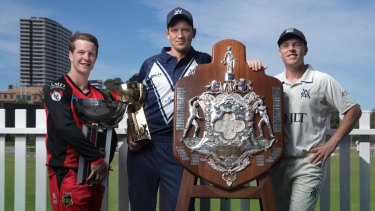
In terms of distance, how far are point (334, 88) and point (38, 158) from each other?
3.12 metres

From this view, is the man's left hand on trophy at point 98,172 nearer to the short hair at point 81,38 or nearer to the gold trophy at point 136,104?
the gold trophy at point 136,104

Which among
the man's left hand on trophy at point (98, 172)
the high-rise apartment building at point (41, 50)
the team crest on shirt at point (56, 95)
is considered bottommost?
the man's left hand on trophy at point (98, 172)

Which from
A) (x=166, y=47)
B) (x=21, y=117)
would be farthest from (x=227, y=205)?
(x=21, y=117)

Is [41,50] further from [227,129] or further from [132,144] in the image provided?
[227,129]

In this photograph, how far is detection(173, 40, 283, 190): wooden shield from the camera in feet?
8.91

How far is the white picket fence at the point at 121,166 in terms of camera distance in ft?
12.9

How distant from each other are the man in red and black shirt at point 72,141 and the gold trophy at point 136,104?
213 mm

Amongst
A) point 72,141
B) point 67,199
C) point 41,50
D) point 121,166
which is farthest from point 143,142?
point 41,50

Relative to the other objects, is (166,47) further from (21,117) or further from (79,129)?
→ (21,117)

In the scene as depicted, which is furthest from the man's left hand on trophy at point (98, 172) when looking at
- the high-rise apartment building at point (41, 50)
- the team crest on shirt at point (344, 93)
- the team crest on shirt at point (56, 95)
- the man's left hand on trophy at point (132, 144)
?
the high-rise apartment building at point (41, 50)

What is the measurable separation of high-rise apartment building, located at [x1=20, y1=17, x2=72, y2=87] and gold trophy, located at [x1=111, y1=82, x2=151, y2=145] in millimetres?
84639

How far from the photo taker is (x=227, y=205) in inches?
157

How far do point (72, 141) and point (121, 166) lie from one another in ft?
3.95

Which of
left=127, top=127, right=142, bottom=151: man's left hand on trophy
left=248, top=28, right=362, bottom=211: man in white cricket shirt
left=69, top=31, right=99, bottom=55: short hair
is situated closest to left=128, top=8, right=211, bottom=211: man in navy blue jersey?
left=127, top=127, right=142, bottom=151: man's left hand on trophy
